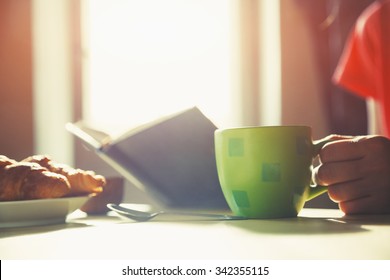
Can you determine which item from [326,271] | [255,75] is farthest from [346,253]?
[255,75]

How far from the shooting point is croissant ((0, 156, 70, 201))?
41 centimetres

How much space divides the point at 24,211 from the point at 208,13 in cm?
94

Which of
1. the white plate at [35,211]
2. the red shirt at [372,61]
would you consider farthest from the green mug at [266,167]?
the red shirt at [372,61]

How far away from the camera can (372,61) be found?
111 centimetres

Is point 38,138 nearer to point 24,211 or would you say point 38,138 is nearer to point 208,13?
point 208,13

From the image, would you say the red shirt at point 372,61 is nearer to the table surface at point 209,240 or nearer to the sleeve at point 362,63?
the sleeve at point 362,63

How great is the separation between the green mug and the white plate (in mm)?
149

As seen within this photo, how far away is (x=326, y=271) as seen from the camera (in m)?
0.28

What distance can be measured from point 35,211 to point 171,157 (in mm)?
163

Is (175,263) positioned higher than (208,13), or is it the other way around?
(208,13)

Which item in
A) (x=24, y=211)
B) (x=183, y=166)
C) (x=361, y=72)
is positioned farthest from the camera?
(x=361, y=72)

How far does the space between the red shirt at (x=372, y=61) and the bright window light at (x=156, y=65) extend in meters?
0.32

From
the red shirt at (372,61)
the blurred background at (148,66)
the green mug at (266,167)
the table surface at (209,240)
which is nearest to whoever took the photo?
the table surface at (209,240)

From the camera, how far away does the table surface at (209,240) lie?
0.28m
